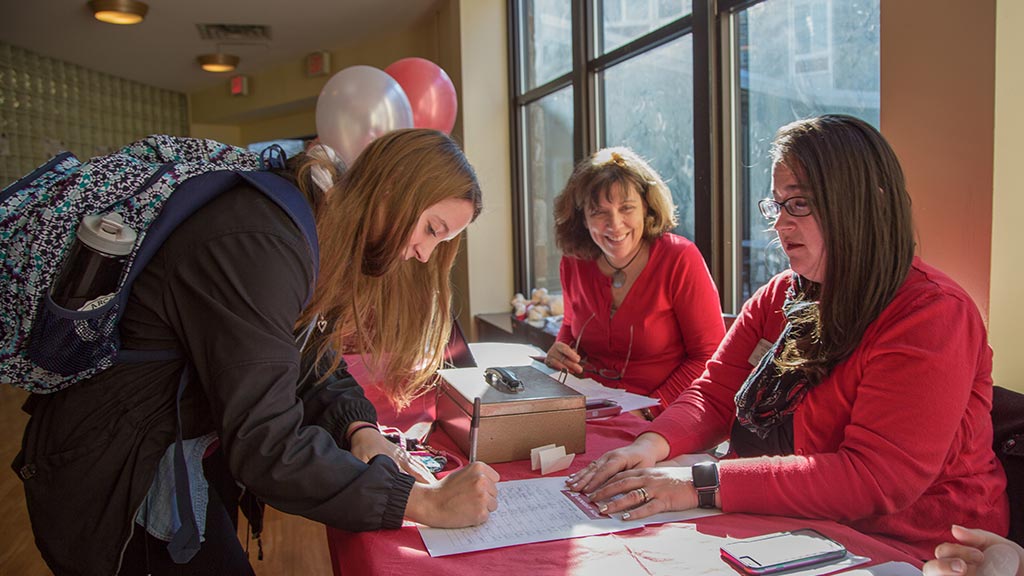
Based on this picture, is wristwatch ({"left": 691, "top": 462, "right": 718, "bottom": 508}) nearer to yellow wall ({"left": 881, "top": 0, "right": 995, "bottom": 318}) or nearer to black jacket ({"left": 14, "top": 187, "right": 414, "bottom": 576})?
black jacket ({"left": 14, "top": 187, "right": 414, "bottom": 576})

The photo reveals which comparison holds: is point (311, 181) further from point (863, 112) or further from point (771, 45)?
point (771, 45)

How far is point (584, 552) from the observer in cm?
100

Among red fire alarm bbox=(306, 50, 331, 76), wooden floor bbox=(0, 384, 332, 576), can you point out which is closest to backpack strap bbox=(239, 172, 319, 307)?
wooden floor bbox=(0, 384, 332, 576)

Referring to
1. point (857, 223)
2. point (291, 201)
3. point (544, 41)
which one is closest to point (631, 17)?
point (544, 41)

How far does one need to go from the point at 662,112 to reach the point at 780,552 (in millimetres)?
2769

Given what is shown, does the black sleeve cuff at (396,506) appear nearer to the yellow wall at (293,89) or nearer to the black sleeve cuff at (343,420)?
the black sleeve cuff at (343,420)

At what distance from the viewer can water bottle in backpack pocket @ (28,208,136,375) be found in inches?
38.2

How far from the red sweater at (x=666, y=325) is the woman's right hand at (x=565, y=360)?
13cm

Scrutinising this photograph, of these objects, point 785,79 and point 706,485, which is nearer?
point 706,485

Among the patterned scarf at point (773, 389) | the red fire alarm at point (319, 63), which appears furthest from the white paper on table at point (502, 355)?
the red fire alarm at point (319, 63)

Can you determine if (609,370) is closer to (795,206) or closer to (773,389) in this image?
(773,389)

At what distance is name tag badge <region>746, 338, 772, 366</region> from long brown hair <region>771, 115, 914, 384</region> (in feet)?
0.90

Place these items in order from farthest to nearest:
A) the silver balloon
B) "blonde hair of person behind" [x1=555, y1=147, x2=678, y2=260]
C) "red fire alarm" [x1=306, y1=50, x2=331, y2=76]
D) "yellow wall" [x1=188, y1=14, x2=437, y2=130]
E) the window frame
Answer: "red fire alarm" [x1=306, y1=50, x2=331, y2=76]
"yellow wall" [x1=188, y1=14, x2=437, y2=130]
the silver balloon
the window frame
"blonde hair of person behind" [x1=555, y1=147, x2=678, y2=260]

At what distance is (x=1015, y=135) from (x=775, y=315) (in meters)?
0.60
